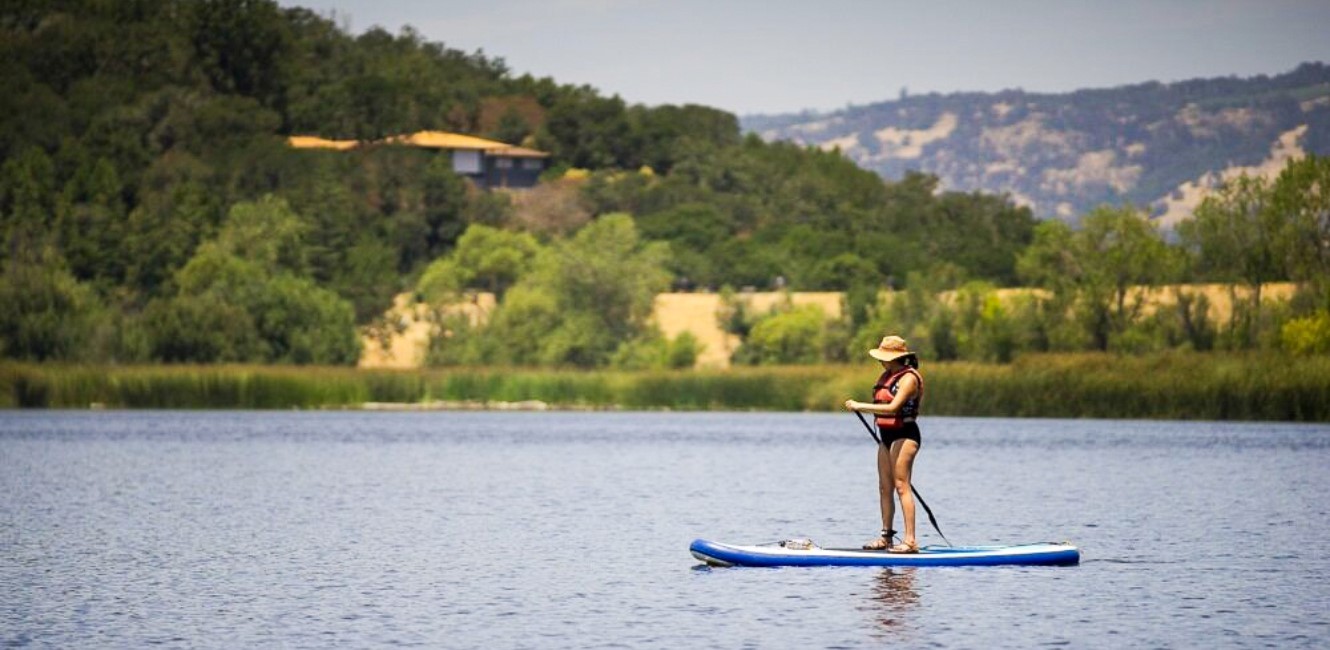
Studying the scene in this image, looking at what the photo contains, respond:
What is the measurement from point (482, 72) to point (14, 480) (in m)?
144

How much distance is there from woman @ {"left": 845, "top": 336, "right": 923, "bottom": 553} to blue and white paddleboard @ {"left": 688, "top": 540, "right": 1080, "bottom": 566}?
33 centimetres

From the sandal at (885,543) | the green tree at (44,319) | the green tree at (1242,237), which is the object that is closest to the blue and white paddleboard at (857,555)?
the sandal at (885,543)

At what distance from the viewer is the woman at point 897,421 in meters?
28.8

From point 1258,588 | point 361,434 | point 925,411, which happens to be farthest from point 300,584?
point 925,411

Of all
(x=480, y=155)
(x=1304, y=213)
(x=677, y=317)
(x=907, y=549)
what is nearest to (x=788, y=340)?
(x=677, y=317)

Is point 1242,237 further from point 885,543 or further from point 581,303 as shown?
point 885,543

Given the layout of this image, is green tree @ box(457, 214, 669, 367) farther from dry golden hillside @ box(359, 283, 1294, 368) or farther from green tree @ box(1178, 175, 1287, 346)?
green tree @ box(1178, 175, 1287, 346)

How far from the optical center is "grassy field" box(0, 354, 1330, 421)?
73.3 metres

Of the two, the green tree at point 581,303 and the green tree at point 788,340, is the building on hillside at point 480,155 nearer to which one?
the green tree at point 581,303

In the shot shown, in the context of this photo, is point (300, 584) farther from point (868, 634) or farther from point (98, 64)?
point (98, 64)

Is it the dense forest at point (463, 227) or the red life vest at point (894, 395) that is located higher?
the dense forest at point (463, 227)

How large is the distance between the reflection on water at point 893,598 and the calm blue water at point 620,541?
0.08m

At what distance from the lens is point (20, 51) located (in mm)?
151375

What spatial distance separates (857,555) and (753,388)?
198ft
